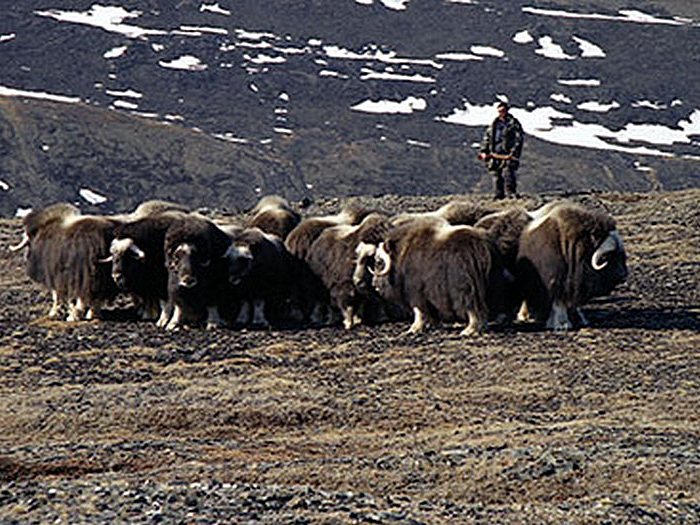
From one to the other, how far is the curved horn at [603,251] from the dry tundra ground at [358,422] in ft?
2.31

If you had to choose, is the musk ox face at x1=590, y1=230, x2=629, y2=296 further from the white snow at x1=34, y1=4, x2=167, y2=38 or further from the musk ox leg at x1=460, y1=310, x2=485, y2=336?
the white snow at x1=34, y1=4, x2=167, y2=38

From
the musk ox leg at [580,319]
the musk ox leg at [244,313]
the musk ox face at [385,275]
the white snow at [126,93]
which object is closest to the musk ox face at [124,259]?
the musk ox leg at [244,313]

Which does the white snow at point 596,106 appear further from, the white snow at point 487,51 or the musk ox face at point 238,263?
the musk ox face at point 238,263

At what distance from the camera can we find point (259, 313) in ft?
57.4

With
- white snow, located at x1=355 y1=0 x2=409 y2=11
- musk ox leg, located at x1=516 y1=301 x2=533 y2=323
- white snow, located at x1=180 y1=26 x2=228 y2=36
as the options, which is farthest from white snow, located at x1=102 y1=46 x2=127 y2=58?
musk ox leg, located at x1=516 y1=301 x2=533 y2=323

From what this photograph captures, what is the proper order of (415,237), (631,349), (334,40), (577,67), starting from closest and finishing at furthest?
1. (631,349)
2. (415,237)
3. (577,67)
4. (334,40)

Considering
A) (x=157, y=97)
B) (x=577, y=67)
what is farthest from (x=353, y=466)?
(x=577, y=67)

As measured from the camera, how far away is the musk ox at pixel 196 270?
54.9ft

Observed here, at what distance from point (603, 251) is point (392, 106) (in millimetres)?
78420

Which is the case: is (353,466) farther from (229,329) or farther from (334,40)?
(334,40)

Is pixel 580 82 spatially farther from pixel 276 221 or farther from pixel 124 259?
pixel 124 259

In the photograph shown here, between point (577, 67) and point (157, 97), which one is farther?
point (577, 67)

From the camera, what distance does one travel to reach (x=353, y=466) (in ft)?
30.2

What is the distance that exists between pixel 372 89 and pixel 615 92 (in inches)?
625
